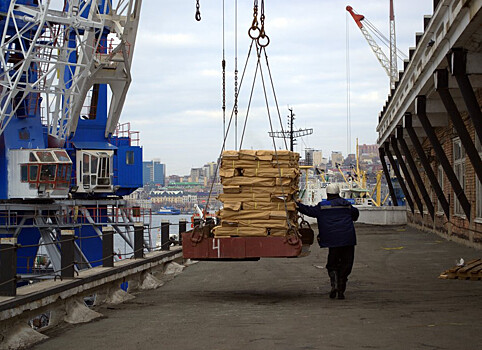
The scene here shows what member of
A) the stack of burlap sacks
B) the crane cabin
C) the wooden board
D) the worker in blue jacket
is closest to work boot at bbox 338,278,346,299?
the worker in blue jacket

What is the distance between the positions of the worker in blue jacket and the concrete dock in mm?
418

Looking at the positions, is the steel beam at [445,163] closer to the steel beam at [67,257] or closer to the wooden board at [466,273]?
the wooden board at [466,273]

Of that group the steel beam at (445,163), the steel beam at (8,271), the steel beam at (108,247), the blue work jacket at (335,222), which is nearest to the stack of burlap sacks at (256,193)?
the blue work jacket at (335,222)

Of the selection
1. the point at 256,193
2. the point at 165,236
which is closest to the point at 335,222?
the point at 256,193

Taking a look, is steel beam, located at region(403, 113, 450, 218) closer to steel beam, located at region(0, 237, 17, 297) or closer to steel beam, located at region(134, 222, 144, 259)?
steel beam, located at region(134, 222, 144, 259)

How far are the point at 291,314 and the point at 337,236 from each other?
6.57 ft

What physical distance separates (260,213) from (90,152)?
37018mm

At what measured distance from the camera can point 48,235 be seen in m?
42.8

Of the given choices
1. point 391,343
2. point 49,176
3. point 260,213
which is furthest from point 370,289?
Result: point 49,176

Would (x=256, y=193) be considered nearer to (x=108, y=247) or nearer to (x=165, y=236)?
(x=108, y=247)

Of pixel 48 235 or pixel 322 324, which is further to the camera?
pixel 48 235

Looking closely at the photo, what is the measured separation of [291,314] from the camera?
10.1 meters

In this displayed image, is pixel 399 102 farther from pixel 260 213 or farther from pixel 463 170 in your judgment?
pixel 260 213

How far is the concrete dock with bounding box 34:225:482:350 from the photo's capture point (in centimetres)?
802
